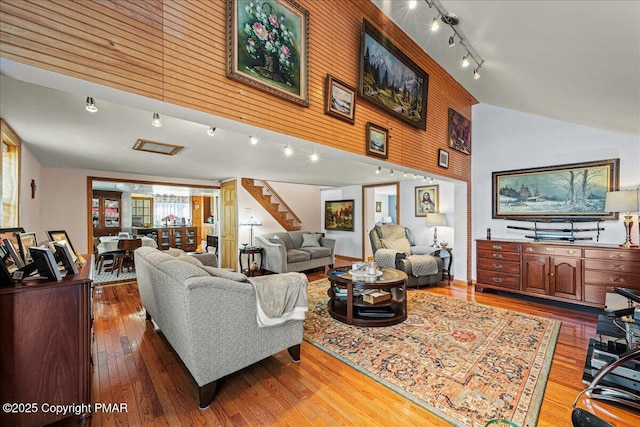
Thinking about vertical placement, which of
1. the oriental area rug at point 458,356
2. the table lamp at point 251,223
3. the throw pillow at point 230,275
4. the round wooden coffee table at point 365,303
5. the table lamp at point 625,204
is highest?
the table lamp at point 625,204

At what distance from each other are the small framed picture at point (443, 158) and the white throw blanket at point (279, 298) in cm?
312

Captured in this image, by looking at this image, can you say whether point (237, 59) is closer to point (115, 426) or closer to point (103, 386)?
point (115, 426)

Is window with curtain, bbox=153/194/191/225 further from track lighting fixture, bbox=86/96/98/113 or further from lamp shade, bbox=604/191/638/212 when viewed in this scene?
lamp shade, bbox=604/191/638/212

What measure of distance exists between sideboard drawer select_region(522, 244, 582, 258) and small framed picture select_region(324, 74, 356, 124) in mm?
3523

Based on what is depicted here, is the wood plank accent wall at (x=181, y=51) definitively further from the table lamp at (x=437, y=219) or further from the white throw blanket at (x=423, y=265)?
the table lamp at (x=437, y=219)

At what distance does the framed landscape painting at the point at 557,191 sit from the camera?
387 cm

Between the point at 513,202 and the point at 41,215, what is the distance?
8.29 metres

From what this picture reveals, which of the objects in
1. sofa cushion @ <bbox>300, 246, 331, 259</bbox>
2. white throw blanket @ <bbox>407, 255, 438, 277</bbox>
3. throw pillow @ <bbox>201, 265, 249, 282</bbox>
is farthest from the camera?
sofa cushion @ <bbox>300, 246, 331, 259</bbox>

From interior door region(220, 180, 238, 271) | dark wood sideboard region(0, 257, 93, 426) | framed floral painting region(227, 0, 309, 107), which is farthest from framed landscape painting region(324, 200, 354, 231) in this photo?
dark wood sideboard region(0, 257, 93, 426)

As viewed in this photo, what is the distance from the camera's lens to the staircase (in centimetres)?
668

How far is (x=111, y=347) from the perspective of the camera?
268 cm

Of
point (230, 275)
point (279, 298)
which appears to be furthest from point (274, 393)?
point (230, 275)

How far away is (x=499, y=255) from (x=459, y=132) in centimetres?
221

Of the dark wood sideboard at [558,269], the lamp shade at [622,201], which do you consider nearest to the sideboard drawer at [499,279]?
the dark wood sideboard at [558,269]
